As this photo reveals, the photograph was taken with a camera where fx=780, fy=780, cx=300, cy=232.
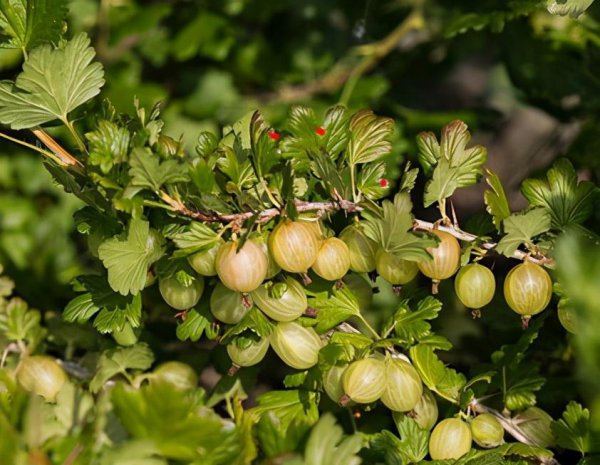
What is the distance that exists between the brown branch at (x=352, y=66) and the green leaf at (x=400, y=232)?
731 mm

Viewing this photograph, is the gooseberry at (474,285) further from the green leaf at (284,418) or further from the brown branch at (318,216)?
the green leaf at (284,418)

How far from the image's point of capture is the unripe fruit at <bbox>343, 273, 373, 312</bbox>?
2.17ft

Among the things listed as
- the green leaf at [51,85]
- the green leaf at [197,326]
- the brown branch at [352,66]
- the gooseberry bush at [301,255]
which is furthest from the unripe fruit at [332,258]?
the brown branch at [352,66]

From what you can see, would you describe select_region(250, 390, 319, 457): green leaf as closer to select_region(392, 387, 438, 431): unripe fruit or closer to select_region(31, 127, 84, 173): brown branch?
select_region(392, 387, 438, 431): unripe fruit

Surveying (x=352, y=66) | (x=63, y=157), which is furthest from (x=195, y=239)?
(x=352, y=66)

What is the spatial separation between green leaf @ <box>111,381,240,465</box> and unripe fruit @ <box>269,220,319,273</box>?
0.13 meters

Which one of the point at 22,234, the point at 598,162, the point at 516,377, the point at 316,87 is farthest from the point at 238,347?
the point at 316,87

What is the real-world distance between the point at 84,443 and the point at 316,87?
980mm

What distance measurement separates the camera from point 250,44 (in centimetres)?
140

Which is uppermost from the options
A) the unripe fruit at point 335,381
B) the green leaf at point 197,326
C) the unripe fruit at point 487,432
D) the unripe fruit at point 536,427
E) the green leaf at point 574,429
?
the green leaf at point 197,326

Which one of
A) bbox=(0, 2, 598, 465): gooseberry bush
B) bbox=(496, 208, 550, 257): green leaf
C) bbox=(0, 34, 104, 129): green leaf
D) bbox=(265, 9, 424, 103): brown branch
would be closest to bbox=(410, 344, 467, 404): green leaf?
bbox=(0, 2, 598, 465): gooseberry bush

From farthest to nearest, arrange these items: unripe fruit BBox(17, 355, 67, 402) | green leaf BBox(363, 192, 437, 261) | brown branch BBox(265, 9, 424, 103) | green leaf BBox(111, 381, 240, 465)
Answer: brown branch BBox(265, 9, 424, 103) → unripe fruit BBox(17, 355, 67, 402) → green leaf BBox(363, 192, 437, 261) → green leaf BBox(111, 381, 240, 465)

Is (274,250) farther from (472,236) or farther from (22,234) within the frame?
(22,234)

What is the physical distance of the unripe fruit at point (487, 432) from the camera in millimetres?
603
